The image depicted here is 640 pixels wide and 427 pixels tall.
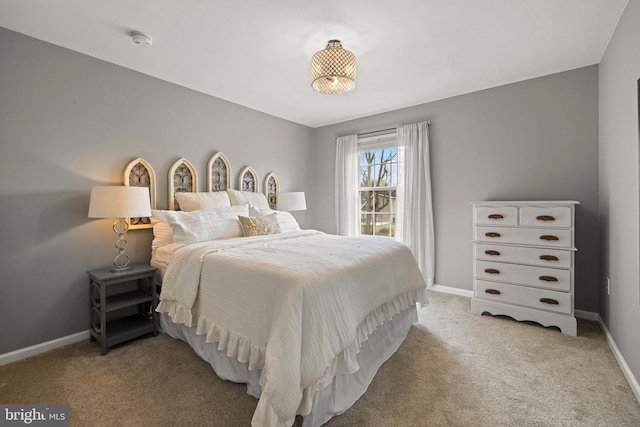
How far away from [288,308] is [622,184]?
2.50m

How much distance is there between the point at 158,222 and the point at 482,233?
327 centimetres

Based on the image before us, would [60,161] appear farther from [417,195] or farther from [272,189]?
[417,195]

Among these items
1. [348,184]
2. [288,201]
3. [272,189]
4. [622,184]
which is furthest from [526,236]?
Result: [272,189]

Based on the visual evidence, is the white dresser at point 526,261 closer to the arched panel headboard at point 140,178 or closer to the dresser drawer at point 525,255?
the dresser drawer at point 525,255

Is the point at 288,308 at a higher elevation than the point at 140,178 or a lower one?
lower

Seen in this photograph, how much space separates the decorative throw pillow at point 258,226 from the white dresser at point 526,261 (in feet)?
7.13

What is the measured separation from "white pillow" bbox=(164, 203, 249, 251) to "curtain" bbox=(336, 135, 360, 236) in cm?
190

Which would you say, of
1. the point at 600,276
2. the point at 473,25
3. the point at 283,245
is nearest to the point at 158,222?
the point at 283,245

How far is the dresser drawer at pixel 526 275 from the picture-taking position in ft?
8.46

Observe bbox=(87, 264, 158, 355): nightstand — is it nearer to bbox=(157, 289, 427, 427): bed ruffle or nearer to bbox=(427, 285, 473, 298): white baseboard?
bbox=(157, 289, 427, 427): bed ruffle

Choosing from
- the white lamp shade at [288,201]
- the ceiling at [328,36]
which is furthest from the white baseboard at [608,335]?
the ceiling at [328,36]

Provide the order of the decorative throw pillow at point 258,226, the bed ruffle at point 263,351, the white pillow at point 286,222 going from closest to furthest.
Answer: the bed ruffle at point 263,351 → the decorative throw pillow at point 258,226 → the white pillow at point 286,222

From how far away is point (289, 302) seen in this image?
1.45 m

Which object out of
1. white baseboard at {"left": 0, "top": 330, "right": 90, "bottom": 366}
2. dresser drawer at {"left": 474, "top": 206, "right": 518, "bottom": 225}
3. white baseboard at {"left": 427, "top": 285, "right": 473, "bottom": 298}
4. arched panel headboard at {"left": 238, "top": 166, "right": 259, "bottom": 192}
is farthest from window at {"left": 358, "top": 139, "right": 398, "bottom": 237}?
white baseboard at {"left": 0, "top": 330, "right": 90, "bottom": 366}
